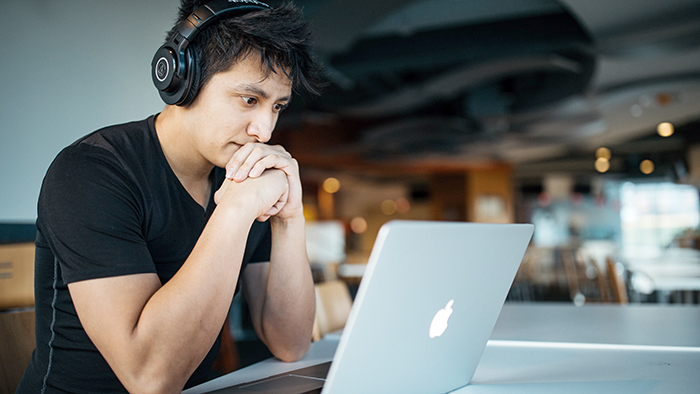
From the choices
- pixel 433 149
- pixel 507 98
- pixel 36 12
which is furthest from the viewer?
pixel 433 149

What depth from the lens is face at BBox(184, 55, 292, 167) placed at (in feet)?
3.42

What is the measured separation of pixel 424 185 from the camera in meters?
17.9

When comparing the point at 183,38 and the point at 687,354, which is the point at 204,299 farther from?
the point at 687,354

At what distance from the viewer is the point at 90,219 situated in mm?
866

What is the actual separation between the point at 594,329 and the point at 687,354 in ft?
1.19

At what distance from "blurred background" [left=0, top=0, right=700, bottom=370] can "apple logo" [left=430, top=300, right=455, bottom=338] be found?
76 centimetres

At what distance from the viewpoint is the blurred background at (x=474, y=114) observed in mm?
1789

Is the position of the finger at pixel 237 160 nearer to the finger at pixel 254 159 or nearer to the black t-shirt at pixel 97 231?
the finger at pixel 254 159

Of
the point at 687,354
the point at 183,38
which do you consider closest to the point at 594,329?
the point at 687,354

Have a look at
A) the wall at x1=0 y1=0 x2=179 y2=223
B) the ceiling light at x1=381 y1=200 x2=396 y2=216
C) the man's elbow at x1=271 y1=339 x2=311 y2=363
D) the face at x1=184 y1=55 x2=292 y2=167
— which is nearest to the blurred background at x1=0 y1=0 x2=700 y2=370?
the wall at x1=0 y1=0 x2=179 y2=223

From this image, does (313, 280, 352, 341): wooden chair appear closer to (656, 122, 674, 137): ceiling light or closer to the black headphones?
the black headphones

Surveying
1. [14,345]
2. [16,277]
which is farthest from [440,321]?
[16,277]

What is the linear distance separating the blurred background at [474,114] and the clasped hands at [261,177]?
0.36 m

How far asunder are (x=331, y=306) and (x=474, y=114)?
6.62m
